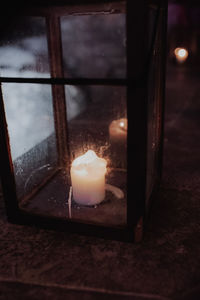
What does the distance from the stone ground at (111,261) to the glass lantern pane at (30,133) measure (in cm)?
22

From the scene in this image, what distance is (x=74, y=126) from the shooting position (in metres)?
1.68

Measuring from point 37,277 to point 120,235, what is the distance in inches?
12.9

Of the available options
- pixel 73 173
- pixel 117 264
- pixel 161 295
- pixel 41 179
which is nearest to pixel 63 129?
pixel 41 179

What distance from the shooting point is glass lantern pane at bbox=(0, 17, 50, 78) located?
1155 mm

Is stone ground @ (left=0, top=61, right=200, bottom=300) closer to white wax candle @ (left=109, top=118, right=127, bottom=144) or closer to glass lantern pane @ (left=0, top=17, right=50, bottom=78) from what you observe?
white wax candle @ (left=109, top=118, right=127, bottom=144)

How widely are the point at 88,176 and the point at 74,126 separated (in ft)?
1.57

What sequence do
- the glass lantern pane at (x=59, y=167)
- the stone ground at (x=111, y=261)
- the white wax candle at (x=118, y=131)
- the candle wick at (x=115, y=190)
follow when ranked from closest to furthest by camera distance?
the stone ground at (x=111, y=261) → the glass lantern pane at (x=59, y=167) → the candle wick at (x=115, y=190) → the white wax candle at (x=118, y=131)

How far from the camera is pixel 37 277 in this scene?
104 centimetres

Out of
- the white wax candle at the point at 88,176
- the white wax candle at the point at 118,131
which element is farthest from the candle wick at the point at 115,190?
the white wax candle at the point at 118,131

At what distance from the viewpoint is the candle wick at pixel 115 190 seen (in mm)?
1393

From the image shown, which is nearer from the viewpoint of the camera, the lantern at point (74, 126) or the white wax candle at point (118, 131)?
the lantern at point (74, 126)

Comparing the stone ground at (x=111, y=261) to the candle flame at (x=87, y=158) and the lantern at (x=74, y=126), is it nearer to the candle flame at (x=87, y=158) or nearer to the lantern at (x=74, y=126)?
the lantern at (x=74, y=126)

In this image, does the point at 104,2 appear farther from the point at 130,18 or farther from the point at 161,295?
the point at 161,295

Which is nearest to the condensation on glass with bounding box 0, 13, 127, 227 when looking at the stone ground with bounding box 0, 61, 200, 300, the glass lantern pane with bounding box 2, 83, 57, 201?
the glass lantern pane with bounding box 2, 83, 57, 201
